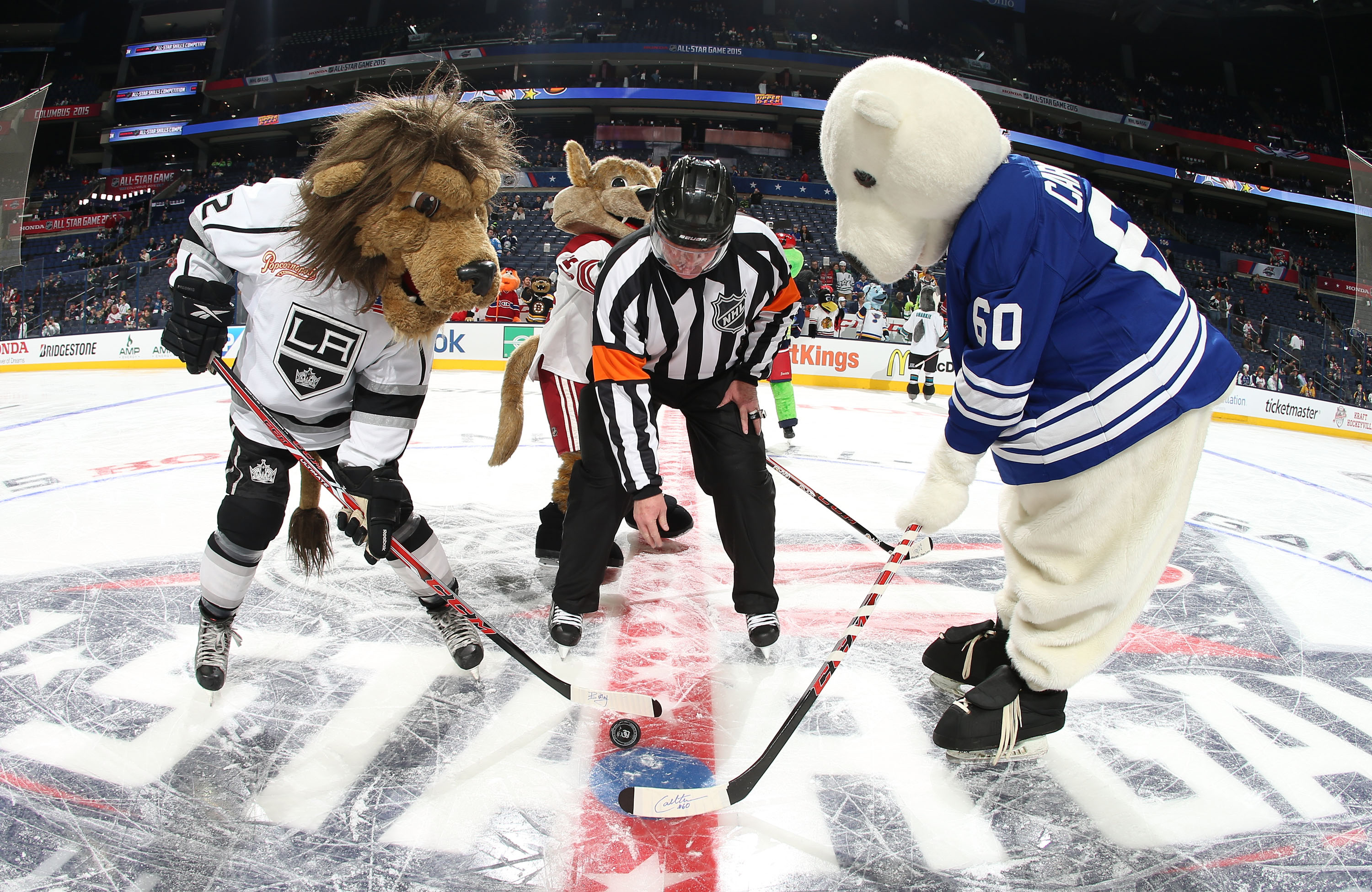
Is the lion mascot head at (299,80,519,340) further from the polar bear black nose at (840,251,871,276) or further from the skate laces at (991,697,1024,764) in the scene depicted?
the skate laces at (991,697,1024,764)

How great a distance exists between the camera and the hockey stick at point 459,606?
75.7 inches

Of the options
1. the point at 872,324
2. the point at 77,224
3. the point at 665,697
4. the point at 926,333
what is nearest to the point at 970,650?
the point at 665,697

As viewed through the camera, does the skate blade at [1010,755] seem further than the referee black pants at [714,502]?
No

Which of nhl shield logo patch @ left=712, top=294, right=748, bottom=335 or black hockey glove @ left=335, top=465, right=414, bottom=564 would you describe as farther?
nhl shield logo patch @ left=712, top=294, right=748, bottom=335

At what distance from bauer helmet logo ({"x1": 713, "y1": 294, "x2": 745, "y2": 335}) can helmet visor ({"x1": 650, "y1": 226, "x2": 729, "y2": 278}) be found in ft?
0.45

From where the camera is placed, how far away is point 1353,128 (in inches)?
973

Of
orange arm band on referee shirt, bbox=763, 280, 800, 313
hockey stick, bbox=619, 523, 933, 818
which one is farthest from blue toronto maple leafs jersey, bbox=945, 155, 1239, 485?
orange arm band on referee shirt, bbox=763, 280, 800, 313

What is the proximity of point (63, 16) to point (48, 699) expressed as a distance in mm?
35538

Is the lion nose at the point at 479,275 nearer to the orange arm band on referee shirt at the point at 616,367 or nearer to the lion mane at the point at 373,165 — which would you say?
the lion mane at the point at 373,165

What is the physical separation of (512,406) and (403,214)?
4.75 ft

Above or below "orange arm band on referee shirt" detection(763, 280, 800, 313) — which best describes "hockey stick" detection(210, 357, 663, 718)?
below

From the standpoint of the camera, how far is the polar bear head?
1565 millimetres

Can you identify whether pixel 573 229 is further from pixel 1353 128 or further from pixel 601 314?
pixel 1353 128

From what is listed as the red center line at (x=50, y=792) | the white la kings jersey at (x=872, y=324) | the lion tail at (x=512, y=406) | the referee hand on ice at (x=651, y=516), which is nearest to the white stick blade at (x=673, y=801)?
the referee hand on ice at (x=651, y=516)
